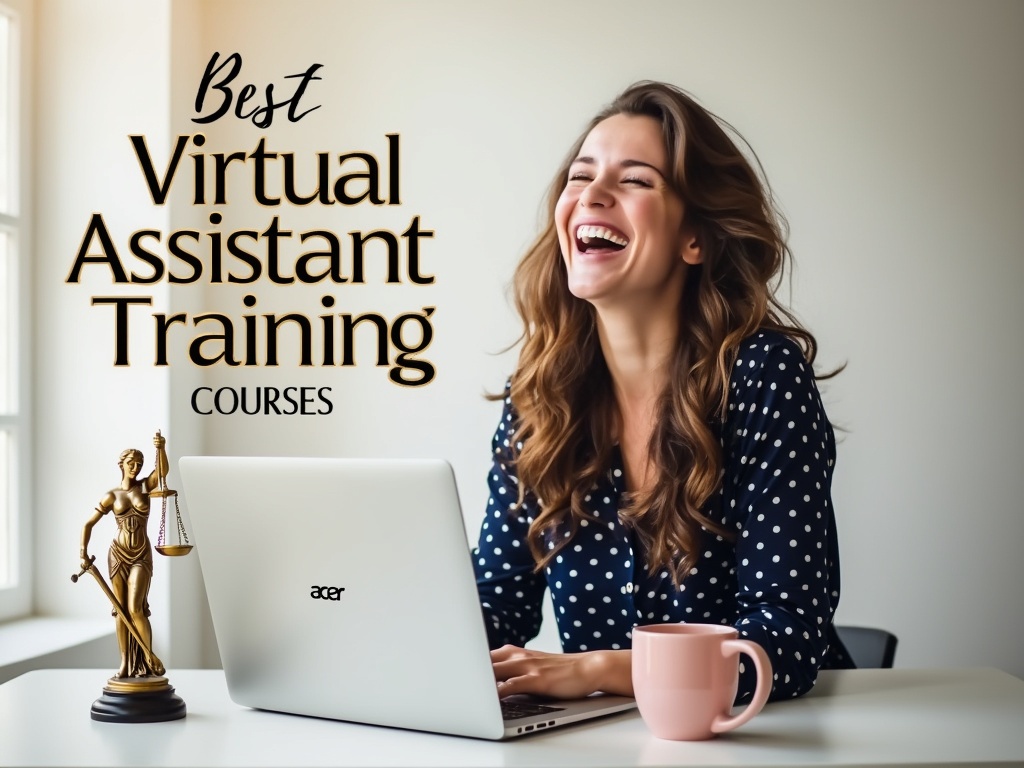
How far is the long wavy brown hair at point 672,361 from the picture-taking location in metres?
1.47

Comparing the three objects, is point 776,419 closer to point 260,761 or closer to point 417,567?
point 417,567

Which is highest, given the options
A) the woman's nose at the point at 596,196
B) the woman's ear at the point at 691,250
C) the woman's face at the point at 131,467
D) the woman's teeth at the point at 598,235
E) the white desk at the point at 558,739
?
the woman's nose at the point at 596,196

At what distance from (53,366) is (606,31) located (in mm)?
1567

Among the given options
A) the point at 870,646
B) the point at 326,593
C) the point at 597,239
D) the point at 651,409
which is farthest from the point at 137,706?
the point at 870,646

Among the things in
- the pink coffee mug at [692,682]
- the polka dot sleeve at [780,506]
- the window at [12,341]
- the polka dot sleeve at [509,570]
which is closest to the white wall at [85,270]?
the window at [12,341]

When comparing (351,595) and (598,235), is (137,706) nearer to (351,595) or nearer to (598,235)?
(351,595)

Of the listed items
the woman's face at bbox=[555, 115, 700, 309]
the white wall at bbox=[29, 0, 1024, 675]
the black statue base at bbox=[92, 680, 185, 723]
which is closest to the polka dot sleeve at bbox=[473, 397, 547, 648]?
the woman's face at bbox=[555, 115, 700, 309]

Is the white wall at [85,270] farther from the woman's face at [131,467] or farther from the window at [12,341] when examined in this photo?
the woman's face at [131,467]

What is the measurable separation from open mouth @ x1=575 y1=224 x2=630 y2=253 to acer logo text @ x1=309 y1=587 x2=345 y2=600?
2.40ft

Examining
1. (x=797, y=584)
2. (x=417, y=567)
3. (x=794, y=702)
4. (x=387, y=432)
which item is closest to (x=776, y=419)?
(x=797, y=584)

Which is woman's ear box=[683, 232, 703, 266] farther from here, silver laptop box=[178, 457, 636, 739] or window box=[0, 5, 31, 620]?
window box=[0, 5, 31, 620]

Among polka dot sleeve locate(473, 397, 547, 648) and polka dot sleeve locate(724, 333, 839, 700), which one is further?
polka dot sleeve locate(473, 397, 547, 648)

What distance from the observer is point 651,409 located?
159 cm

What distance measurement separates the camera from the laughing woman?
4.65 feet
